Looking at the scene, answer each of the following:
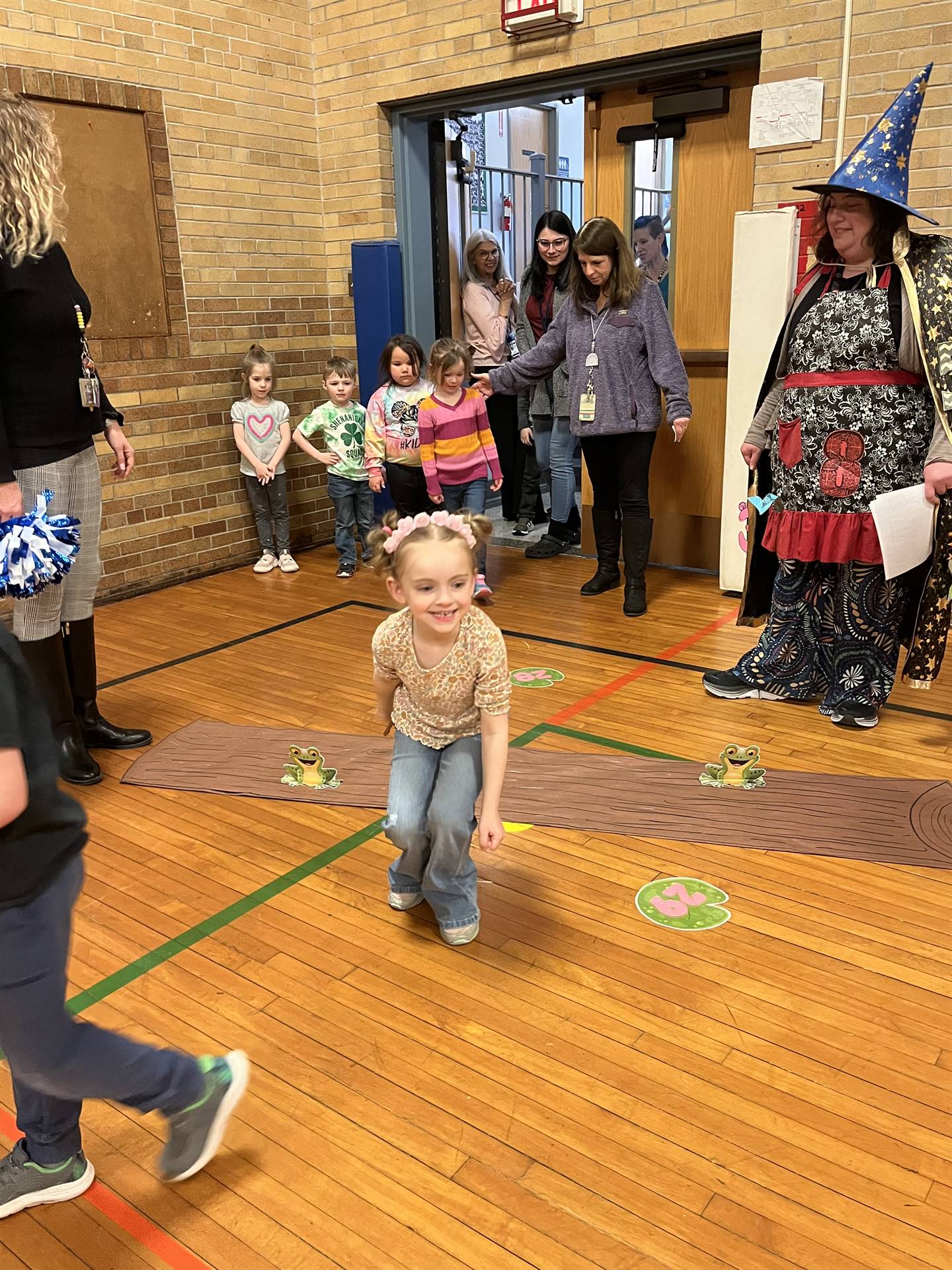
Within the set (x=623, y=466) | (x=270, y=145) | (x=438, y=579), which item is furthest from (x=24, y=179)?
(x=270, y=145)

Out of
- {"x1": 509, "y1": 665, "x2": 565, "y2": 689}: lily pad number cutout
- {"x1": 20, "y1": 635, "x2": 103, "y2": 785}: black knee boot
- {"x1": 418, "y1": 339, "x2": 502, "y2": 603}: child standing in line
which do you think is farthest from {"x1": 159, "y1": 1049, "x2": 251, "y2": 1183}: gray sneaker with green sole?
{"x1": 418, "y1": 339, "x2": 502, "y2": 603}: child standing in line

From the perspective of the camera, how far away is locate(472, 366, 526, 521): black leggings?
582cm

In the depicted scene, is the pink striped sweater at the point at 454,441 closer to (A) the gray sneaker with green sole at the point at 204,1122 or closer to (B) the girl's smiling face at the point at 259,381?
(B) the girl's smiling face at the point at 259,381

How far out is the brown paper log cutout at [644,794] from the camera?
260cm

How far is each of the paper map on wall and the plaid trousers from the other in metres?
3.02

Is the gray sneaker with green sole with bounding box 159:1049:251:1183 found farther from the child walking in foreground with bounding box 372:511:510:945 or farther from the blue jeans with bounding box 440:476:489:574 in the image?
the blue jeans with bounding box 440:476:489:574

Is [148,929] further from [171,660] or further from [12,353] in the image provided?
[171,660]

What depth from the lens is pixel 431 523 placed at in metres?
2.01

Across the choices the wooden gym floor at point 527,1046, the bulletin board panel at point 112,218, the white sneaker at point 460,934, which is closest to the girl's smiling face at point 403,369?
the bulletin board panel at point 112,218

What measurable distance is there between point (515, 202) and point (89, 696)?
6.19 metres

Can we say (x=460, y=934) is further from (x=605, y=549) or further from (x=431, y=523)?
(x=605, y=549)

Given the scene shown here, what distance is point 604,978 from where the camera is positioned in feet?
6.82

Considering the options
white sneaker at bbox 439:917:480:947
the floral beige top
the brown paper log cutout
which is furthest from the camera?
the brown paper log cutout

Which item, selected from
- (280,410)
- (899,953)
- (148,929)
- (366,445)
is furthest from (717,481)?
(148,929)
